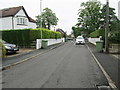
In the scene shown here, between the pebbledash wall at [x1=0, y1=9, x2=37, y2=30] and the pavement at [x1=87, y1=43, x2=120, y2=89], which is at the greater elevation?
the pebbledash wall at [x1=0, y1=9, x2=37, y2=30]

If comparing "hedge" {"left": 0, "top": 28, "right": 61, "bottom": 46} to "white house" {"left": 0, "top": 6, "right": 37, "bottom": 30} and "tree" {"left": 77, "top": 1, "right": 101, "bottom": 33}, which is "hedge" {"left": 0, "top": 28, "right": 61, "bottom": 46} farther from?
"tree" {"left": 77, "top": 1, "right": 101, "bottom": 33}

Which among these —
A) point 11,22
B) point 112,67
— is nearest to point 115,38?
point 112,67

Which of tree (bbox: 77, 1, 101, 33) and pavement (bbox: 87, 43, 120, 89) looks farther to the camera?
tree (bbox: 77, 1, 101, 33)

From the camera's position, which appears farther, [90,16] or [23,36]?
[90,16]

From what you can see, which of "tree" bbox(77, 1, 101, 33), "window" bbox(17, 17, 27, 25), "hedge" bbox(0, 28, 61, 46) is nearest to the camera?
"hedge" bbox(0, 28, 61, 46)

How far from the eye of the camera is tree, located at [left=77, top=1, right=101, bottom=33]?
159 ft

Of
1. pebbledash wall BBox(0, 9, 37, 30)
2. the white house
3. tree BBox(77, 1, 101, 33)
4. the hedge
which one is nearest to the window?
the white house

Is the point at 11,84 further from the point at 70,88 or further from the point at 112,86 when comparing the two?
the point at 112,86

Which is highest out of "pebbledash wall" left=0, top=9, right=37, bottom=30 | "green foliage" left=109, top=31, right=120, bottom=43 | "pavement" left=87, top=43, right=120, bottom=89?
"pebbledash wall" left=0, top=9, right=37, bottom=30

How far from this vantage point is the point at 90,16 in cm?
5091

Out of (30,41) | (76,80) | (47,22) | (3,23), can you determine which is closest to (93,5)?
(47,22)

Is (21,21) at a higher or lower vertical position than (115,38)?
higher

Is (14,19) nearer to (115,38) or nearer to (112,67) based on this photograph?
(115,38)

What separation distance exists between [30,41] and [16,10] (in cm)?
1670
